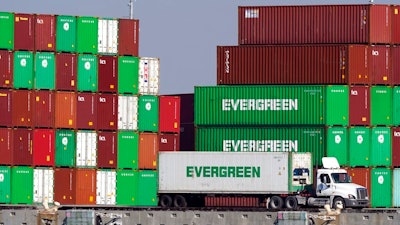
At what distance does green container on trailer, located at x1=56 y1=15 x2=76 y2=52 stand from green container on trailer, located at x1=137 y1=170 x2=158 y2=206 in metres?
8.68

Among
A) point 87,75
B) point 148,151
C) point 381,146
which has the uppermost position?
point 87,75

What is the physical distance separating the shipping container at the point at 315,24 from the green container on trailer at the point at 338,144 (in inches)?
227

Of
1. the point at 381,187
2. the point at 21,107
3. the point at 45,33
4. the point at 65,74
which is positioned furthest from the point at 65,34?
the point at 381,187

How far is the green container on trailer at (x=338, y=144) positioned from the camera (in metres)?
79.7

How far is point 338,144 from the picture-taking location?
262 ft

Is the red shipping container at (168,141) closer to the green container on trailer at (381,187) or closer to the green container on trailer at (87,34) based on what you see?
the green container on trailer at (87,34)

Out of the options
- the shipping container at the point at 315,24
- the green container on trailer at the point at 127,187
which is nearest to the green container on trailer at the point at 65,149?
the green container on trailer at the point at 127,187

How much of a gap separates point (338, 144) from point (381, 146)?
2.70m

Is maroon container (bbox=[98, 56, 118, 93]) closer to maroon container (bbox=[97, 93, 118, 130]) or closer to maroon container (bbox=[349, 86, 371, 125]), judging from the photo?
maroon container (bbox=[97, 93, 118, 130])

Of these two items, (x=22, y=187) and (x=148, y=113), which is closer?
(x=22, y=187)

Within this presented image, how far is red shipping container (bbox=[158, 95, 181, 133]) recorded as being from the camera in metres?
87.0

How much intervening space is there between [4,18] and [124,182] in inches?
474

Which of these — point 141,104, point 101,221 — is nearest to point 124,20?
point 141,104

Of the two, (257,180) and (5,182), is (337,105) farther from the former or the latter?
(5,182)
